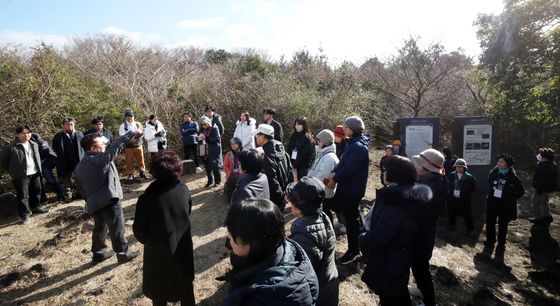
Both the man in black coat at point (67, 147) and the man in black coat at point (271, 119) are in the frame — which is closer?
the man in black coat at point (67, 147)

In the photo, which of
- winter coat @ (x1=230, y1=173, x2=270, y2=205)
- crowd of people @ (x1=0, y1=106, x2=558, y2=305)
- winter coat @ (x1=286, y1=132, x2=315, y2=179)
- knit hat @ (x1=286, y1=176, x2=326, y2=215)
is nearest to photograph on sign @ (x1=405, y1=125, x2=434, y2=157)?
crowd of people @ (x1=0, y1=106, x2=558, y2=305)

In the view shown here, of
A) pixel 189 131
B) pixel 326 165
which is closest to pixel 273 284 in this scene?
pixel 326 165

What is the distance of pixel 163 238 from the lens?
284 centimetres

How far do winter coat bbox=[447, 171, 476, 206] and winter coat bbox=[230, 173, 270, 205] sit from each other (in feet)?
14.5

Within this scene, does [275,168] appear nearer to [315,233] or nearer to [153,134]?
[315,233]

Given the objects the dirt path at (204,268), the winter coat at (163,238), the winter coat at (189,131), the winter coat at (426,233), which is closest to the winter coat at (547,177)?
the dirt path at (204,268)

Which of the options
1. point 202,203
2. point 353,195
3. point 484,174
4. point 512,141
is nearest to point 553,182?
point 484,174

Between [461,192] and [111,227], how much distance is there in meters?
5.82

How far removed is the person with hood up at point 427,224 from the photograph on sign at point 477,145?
5620 mm

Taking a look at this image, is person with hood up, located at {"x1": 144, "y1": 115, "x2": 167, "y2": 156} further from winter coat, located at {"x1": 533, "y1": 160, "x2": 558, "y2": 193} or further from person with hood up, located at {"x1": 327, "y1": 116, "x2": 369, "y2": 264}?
winter coat, located at {"x1": 533, "y1": 160, "x2": 558, "y2": 193}

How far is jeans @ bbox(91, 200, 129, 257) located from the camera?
406 centimetres

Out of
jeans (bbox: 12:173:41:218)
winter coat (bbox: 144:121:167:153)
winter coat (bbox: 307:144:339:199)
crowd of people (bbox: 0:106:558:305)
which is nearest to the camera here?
crowd of people (bbox: 0:106:558:305)

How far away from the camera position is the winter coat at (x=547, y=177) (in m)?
6.57

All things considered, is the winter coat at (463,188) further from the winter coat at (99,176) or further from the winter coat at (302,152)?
the winter coat at (99,176)
